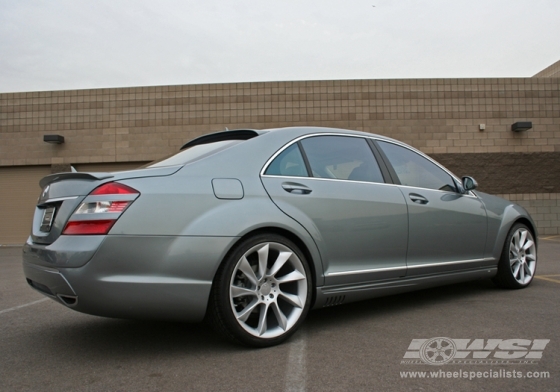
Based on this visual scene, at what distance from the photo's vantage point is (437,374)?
8.97 feet

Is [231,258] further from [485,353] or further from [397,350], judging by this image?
[485,353]

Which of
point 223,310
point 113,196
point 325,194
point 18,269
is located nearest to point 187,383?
point 223,310

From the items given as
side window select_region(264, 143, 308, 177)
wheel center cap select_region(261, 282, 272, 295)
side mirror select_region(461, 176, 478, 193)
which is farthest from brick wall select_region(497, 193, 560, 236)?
wheel center cap select_region(261, 282, 272, 295)

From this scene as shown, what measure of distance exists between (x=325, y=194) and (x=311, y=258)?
1.59 ft

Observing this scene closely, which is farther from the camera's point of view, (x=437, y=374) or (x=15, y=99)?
(x=15, y=99)

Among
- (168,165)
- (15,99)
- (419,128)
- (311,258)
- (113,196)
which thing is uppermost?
(15,99)

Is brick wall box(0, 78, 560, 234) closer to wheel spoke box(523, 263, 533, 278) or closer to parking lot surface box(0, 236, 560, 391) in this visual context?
wheel spoke box(523, 263, 533, 278)

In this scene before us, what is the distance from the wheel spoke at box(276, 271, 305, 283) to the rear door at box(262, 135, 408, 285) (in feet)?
0.87

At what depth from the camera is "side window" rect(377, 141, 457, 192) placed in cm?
441

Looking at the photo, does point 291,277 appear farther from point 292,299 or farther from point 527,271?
point 527,271

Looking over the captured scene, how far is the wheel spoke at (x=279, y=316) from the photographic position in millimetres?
3232

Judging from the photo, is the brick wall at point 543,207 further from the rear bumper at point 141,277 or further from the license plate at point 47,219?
the license plate at point 47,219

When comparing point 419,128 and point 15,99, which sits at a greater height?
point 15,99

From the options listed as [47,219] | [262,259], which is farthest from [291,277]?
[47,219]
